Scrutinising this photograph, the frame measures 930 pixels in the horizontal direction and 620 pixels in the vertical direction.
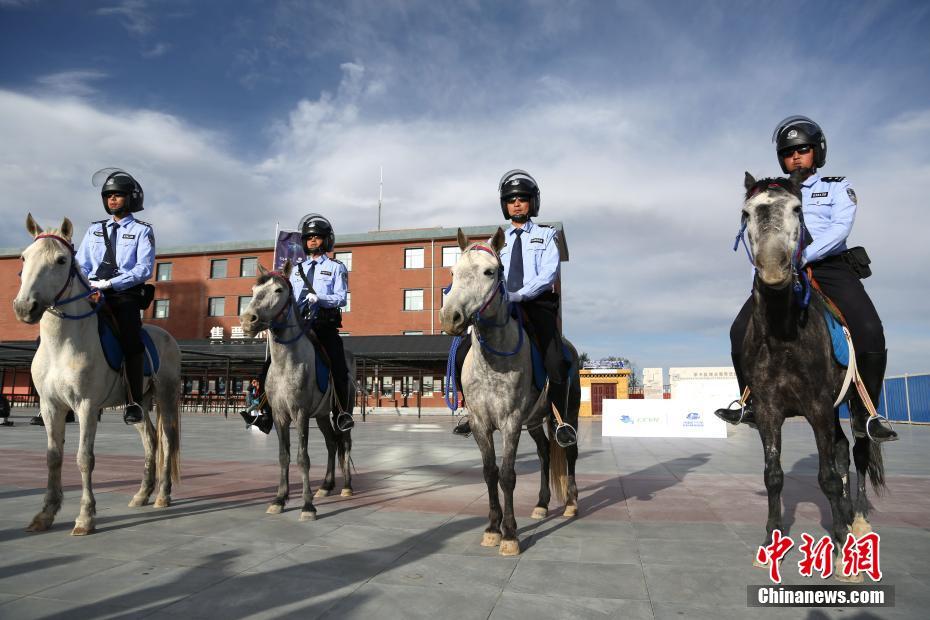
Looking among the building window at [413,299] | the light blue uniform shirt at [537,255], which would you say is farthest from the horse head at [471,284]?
the building window at [413,299]

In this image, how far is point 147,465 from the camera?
6172 millimetres

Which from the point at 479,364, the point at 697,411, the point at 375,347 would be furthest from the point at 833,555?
the point at 375,347

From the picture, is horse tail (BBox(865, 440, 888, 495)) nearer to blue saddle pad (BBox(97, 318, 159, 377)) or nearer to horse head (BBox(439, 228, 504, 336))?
horse head (BBox(439, 228, 504, 336))

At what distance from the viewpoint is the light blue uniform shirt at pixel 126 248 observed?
5.78 m

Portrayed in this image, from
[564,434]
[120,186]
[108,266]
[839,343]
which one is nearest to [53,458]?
[108,266]

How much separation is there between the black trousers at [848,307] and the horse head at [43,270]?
5744 mm

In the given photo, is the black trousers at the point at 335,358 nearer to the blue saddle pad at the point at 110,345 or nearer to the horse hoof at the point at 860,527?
the blue saddle pad at the point at 110,345

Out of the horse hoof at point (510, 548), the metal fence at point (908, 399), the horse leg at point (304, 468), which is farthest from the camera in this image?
the metal fence at point (908, 399)

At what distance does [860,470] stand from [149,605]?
517 centimetres

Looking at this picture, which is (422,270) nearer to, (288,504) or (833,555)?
(288,504)

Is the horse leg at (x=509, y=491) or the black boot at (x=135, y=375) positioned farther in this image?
the black boot at (x=135, y=375)

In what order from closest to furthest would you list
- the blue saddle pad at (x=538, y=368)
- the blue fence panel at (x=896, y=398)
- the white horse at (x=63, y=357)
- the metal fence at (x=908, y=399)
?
the white horse at (x=63, y=357) < the blue saddle pad at (x=538, y=368) < the metal fence at (x=908, y=399) < the blue fence panel at (x=896, y=398)

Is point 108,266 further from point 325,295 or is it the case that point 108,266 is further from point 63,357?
point 325,295

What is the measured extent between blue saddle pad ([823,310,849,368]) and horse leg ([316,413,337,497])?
5395mm
